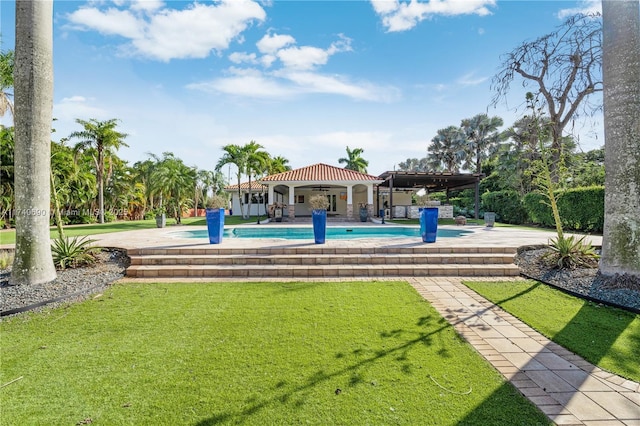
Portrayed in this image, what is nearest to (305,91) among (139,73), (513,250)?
(139,73)

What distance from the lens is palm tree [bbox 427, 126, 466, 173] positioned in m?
36.9

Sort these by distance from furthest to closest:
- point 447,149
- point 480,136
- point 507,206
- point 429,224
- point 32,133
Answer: point 447,149 → point 480,136 → point 507,206 → point 429,224 → point 32,133

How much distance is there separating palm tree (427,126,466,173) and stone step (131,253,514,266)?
33.3m

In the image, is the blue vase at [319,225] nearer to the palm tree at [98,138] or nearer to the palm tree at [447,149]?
the palm tree at [98,138]

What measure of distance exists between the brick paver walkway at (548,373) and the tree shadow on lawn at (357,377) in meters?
0.27

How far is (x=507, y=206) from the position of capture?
22.5 metres

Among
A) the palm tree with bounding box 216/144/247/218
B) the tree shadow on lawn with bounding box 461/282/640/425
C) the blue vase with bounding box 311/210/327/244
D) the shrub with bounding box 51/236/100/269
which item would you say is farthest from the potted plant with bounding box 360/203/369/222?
the tree shadow on lawn with bounding box 461/282/640/425

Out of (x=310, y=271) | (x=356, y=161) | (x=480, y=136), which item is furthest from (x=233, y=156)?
(x=480, y=136)

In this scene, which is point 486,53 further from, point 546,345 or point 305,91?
point 546,345

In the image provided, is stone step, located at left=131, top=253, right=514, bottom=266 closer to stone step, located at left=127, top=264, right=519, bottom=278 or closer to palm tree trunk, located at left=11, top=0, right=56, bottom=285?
stone step, located at left=127, top=264, right=519, bottom=278

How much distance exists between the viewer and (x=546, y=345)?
133 inches

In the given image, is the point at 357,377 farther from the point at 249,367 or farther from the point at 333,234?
the point at 333,234

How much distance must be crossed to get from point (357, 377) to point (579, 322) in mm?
3387

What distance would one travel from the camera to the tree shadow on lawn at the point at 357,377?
7.32 feet
